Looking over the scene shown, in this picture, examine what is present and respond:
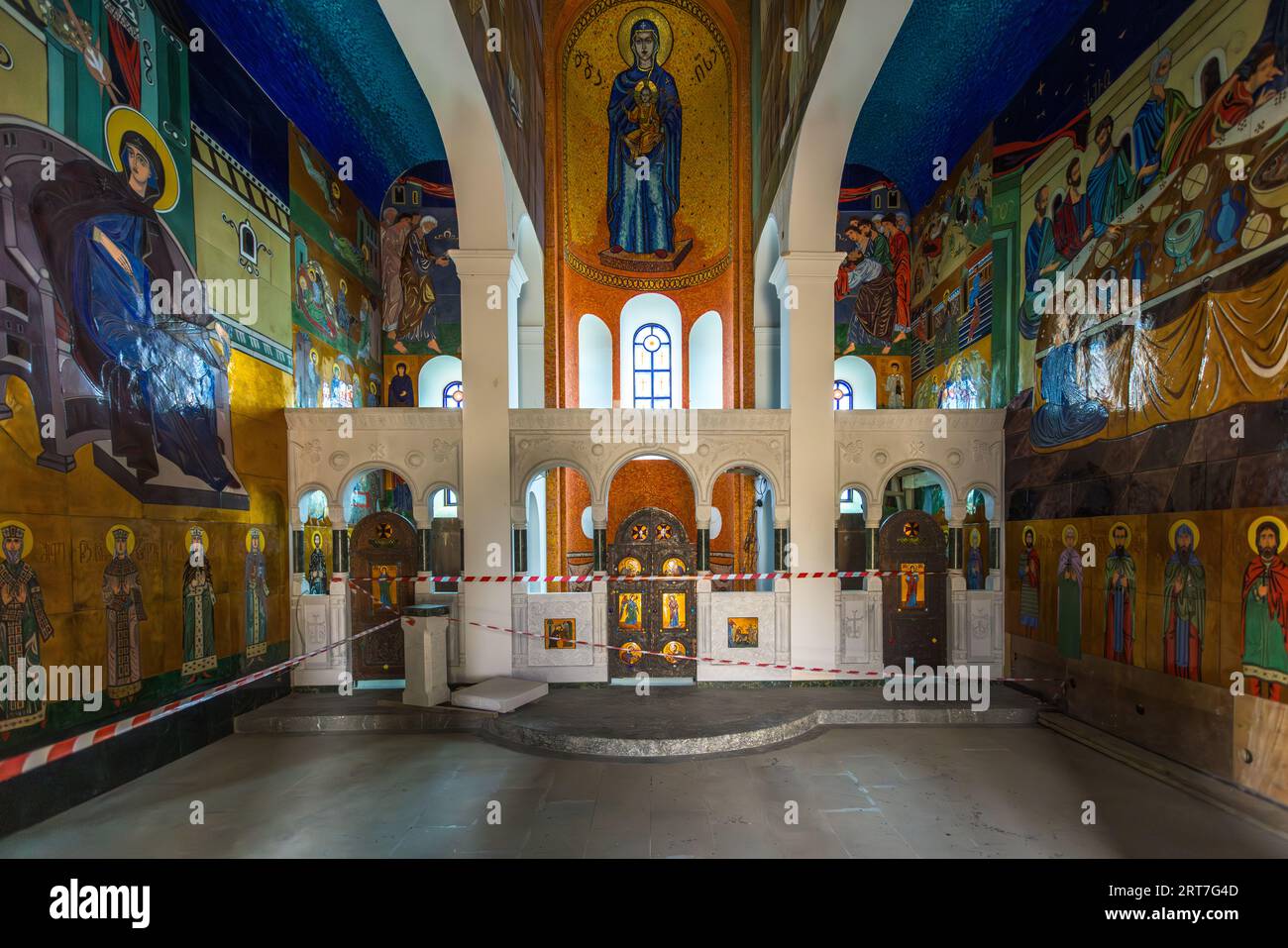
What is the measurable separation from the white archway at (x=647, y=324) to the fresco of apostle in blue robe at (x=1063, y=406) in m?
8.55

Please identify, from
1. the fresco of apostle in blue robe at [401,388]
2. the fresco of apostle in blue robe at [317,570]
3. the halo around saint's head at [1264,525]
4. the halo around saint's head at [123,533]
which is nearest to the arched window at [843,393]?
the halo around saint's head at [1264,525]

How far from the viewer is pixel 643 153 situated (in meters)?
15.1

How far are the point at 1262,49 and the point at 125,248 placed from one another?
10662 millimetres

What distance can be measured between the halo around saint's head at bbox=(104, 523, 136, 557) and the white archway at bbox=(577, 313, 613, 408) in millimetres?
10274

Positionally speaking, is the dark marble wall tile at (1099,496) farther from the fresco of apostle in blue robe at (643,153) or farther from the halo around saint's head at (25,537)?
the fresco of apostle in blue robe at (643,153)

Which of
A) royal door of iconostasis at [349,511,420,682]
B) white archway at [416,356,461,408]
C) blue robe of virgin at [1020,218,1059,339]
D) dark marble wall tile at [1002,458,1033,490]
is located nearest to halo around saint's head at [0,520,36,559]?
royal door of iconostasis at [349,511,420,682]

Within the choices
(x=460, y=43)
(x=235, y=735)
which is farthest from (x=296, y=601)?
(x=460, y=43)

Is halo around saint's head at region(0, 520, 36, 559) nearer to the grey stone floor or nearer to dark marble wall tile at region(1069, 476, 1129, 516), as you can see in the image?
the grey stone floor

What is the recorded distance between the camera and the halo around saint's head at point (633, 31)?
14.3 m

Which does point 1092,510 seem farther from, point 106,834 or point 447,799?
point 106,834

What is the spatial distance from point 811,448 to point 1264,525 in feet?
16.7

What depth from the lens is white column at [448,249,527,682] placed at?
927cm

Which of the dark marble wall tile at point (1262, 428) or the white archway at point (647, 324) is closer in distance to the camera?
the dark marble wall tile at point (1262, 428)

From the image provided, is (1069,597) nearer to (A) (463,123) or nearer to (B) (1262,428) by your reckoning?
(B) (1262,428)
